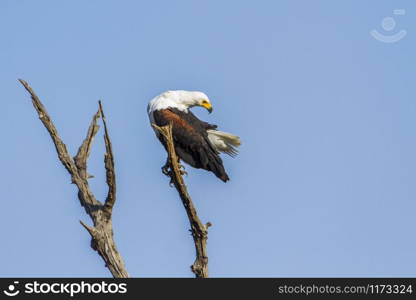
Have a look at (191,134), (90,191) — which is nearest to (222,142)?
(191,134)

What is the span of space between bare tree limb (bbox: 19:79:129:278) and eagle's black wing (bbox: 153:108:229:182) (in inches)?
90.0

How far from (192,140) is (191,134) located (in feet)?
0.39

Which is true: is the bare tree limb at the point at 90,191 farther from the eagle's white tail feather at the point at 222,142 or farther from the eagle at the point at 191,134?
the eagle's white tail feather at the point at 222,142

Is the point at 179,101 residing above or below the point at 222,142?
above

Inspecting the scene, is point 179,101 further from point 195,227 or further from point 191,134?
point 195,227

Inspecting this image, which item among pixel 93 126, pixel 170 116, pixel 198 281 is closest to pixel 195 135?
pixel 170 116

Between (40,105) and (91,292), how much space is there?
104 inches

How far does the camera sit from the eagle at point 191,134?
63.6 feet

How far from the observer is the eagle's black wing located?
1934 centimetres

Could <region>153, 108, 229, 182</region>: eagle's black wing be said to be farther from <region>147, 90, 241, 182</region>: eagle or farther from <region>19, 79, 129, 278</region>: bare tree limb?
<region>19, 79, 129, 278</region>: bare tree limb

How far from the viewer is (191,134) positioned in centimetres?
1956

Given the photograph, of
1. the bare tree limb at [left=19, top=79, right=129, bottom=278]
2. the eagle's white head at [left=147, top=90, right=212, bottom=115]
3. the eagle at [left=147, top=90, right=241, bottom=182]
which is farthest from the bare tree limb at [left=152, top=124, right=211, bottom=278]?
the eagle's white head at [left=147, top=90, right=212, bottom=115]

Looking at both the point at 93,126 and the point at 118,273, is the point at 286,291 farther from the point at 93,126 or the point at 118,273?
the point at 93,126

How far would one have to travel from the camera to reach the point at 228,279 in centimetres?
1596
